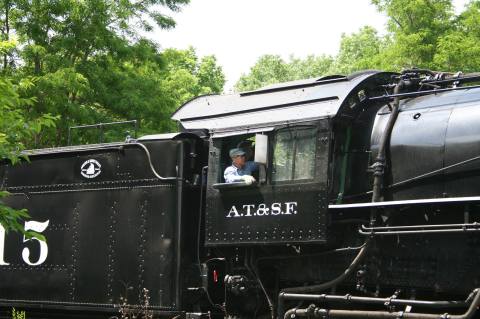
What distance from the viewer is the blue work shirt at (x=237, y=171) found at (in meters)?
7.69

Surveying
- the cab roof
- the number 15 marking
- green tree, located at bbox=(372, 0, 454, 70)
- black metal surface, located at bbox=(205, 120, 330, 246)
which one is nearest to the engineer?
black metal surface, located at bbox=(205, 120, 330, 246)

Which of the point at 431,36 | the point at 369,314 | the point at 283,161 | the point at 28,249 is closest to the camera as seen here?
the point at 369,314

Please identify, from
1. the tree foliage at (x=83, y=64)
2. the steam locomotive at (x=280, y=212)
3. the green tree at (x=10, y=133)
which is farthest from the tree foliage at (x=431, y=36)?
the green tree at (x=10, y=133)

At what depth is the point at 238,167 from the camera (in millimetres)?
7742

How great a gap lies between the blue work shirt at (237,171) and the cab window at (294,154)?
0.37 metres

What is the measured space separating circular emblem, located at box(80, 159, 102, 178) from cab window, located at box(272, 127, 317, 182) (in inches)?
103

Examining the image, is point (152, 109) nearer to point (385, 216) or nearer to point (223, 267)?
point (223, 267)

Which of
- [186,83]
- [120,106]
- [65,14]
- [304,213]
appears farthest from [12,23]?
[186,83]

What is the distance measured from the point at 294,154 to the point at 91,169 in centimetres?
299

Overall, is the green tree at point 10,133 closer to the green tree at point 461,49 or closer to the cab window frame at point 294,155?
Result: the cab window frame at point 294,155

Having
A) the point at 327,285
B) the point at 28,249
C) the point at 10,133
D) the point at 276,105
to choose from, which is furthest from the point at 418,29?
the point at 10,133

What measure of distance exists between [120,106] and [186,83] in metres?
13.9

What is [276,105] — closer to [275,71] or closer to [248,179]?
[248,179]

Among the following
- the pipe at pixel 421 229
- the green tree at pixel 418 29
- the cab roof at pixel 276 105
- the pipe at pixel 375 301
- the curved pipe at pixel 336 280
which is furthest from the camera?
the green tree at pixel 418 29
